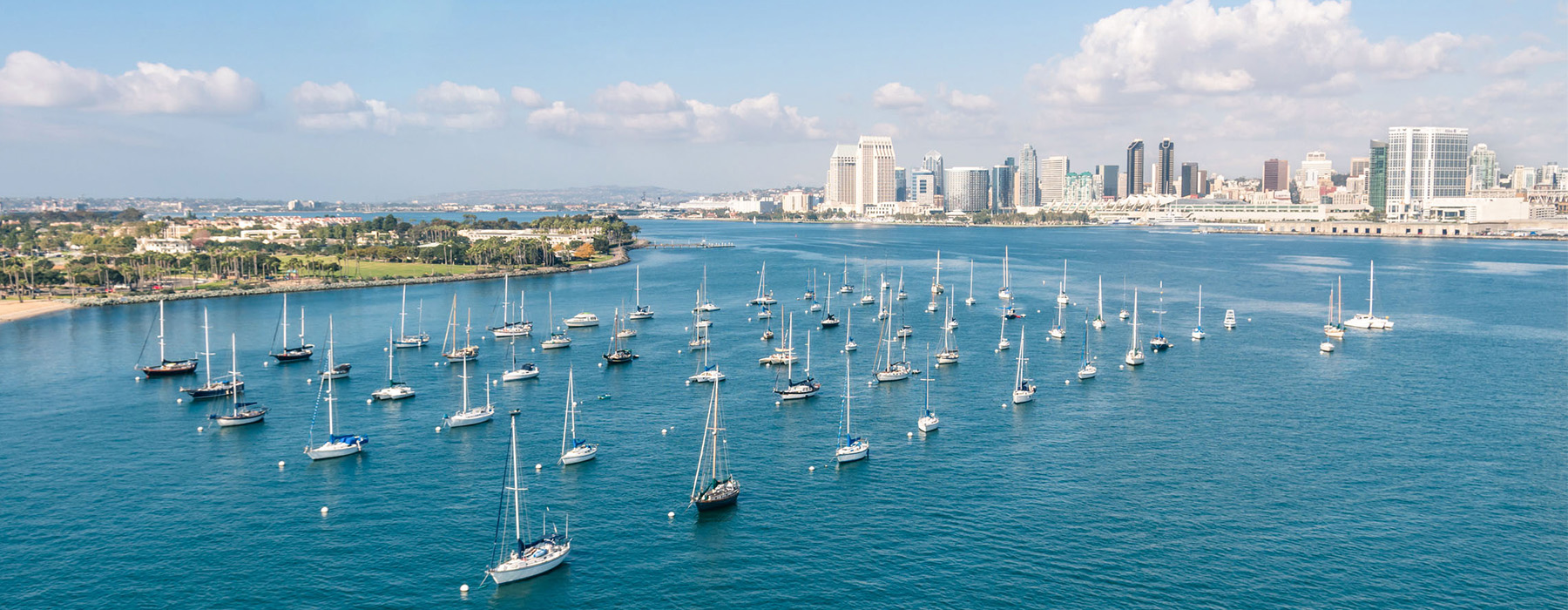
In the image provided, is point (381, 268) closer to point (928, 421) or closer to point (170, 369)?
point (170, 369)

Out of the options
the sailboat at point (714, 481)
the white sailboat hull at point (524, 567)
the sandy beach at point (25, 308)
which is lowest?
the white sailboat hull at point (524, 567)

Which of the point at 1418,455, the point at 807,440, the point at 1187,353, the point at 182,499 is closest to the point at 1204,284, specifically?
the point at 1187,353

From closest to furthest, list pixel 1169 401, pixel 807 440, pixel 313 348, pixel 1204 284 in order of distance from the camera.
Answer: pixel 807 440, pixel 1169 401, pixel 313 348, pixel 1204 284

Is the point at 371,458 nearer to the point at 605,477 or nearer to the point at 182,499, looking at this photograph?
the point at 182,499

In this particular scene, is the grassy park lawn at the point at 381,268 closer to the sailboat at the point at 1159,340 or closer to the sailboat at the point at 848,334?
the sailboat at the point at 848,334

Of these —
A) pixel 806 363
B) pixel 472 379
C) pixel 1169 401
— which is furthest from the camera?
pixel 806 363

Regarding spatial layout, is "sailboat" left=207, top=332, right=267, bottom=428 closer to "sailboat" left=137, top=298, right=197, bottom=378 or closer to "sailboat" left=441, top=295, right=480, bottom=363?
"sailboat" left=137, top=298, right=197, bottom=378

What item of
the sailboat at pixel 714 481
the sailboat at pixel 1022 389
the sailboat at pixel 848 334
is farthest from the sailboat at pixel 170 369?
the sailboat at pixel 1022 389
